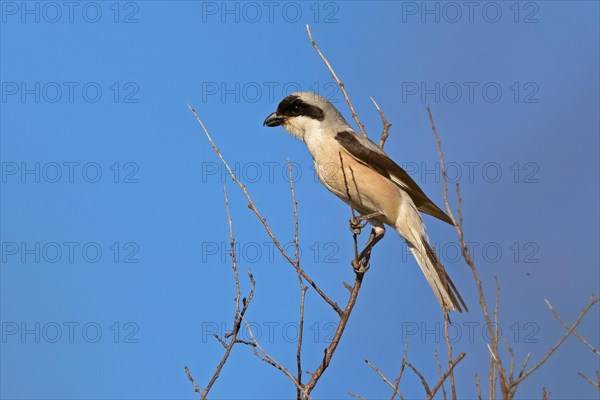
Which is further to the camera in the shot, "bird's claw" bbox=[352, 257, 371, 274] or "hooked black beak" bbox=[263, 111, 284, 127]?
"hooked black beak" bbox=[263, 111, 284, 127]

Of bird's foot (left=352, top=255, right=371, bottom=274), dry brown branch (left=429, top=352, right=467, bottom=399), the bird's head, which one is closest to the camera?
dry brown branch (left=429, top=352, right=467, bottom=399)

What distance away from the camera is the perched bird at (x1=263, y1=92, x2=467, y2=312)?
492cm

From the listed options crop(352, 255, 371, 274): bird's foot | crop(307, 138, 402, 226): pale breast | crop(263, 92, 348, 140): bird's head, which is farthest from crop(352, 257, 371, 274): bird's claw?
crop(263, 92, 348, 140): bird's head

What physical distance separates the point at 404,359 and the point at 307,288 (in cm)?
60

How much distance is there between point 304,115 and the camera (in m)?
5.31

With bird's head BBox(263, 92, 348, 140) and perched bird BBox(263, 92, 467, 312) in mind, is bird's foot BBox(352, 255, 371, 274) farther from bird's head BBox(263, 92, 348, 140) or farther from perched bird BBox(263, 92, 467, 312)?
bird's head BBox(263, 92, 348, 140)

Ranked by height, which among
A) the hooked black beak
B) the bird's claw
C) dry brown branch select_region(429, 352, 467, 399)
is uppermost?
the hooked black beak

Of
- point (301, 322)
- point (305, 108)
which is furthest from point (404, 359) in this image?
point (305, 108)

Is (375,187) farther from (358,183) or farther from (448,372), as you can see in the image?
(448,372)

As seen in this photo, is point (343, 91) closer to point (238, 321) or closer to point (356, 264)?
point (356, 264)

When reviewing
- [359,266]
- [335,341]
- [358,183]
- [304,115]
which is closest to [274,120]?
[304,115]

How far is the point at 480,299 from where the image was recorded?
2.95m

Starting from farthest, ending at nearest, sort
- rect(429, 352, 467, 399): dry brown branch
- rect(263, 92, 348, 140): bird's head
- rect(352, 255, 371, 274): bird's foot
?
1. rect(263, 92, 348, 140): bird's head
2. rect(352, 255, 371, 274): bird's foot
3. rect(429, 352, 467, 399): dry brown branch

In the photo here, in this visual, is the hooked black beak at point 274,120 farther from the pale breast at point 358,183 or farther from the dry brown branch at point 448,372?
the dry brown branch at point 448,372
